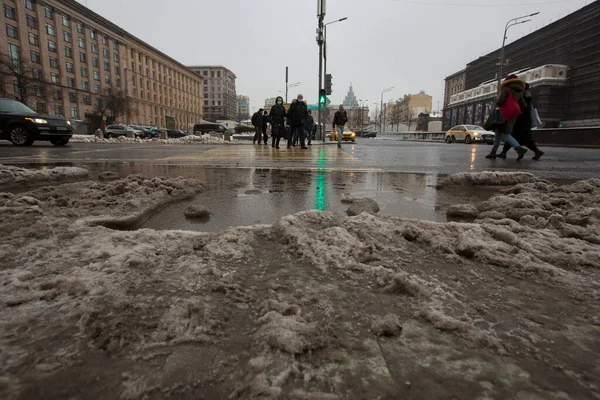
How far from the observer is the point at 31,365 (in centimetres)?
96

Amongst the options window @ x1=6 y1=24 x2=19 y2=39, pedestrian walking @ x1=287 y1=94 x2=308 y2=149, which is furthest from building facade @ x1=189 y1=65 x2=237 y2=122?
pedestrian walking @ x1=287 y1=94 x2=308 y2=149

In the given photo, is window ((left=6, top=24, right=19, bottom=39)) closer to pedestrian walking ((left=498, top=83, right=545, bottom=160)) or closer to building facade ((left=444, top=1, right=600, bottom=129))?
pedestrian walking ((left=498, top=83, right=545, bottom=160))

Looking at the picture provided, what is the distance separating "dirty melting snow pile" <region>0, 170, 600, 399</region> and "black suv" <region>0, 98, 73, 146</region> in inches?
489

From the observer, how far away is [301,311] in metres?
1.25

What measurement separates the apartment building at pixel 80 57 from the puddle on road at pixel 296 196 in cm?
5784

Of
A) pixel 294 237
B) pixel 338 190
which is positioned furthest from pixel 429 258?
pixel 338 190

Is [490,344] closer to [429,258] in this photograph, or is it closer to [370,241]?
[429,258]

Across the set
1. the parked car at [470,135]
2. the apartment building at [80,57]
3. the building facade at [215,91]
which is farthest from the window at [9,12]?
the building facade at [215,91]

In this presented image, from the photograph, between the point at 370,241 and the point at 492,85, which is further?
the point at 492,85

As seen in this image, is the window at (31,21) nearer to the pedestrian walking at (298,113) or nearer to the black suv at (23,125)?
the black suv at (23,125)

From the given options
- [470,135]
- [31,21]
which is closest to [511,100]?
[470,135]

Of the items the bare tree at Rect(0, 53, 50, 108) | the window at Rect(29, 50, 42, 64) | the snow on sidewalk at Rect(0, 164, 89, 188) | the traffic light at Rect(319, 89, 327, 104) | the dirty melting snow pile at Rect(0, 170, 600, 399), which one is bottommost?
the dirty melting snow pile at Rect(0, 170, 600, 399)

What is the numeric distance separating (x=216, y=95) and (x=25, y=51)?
272 feet

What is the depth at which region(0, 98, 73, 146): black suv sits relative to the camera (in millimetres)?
11609
